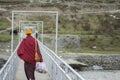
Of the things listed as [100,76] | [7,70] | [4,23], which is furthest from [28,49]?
[4,23]

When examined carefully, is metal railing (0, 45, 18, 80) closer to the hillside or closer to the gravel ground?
the gravel ground

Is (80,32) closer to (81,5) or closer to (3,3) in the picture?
(81,5)

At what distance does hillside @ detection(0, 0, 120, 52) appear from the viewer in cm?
7744

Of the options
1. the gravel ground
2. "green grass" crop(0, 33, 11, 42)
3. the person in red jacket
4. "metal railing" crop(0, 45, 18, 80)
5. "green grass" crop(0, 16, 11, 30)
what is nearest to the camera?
"metal railing" crop(0, 45, 18, 80)

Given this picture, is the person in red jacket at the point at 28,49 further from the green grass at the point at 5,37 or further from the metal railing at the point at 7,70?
the green grass at the point at 5,37

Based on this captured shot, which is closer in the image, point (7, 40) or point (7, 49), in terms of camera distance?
point (7, 49)

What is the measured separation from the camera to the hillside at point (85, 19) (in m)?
77.4

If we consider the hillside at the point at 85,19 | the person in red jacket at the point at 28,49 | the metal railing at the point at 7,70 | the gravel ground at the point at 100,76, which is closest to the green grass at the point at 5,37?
the hillside at the point at 85,19

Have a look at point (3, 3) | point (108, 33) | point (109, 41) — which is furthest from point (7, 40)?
point (3, 3)

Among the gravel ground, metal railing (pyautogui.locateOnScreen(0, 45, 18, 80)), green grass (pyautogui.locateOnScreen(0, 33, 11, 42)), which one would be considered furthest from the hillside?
metal railing (pyautogui.locateOnScreen(0, 45, 18, 80))

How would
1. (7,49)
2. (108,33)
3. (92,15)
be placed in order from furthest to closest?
(92,15), (108,33), (7,49)

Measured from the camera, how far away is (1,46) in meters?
67.0

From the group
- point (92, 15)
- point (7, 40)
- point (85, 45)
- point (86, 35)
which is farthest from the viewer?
point (92, 15)

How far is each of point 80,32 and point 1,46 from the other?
2082 cm
